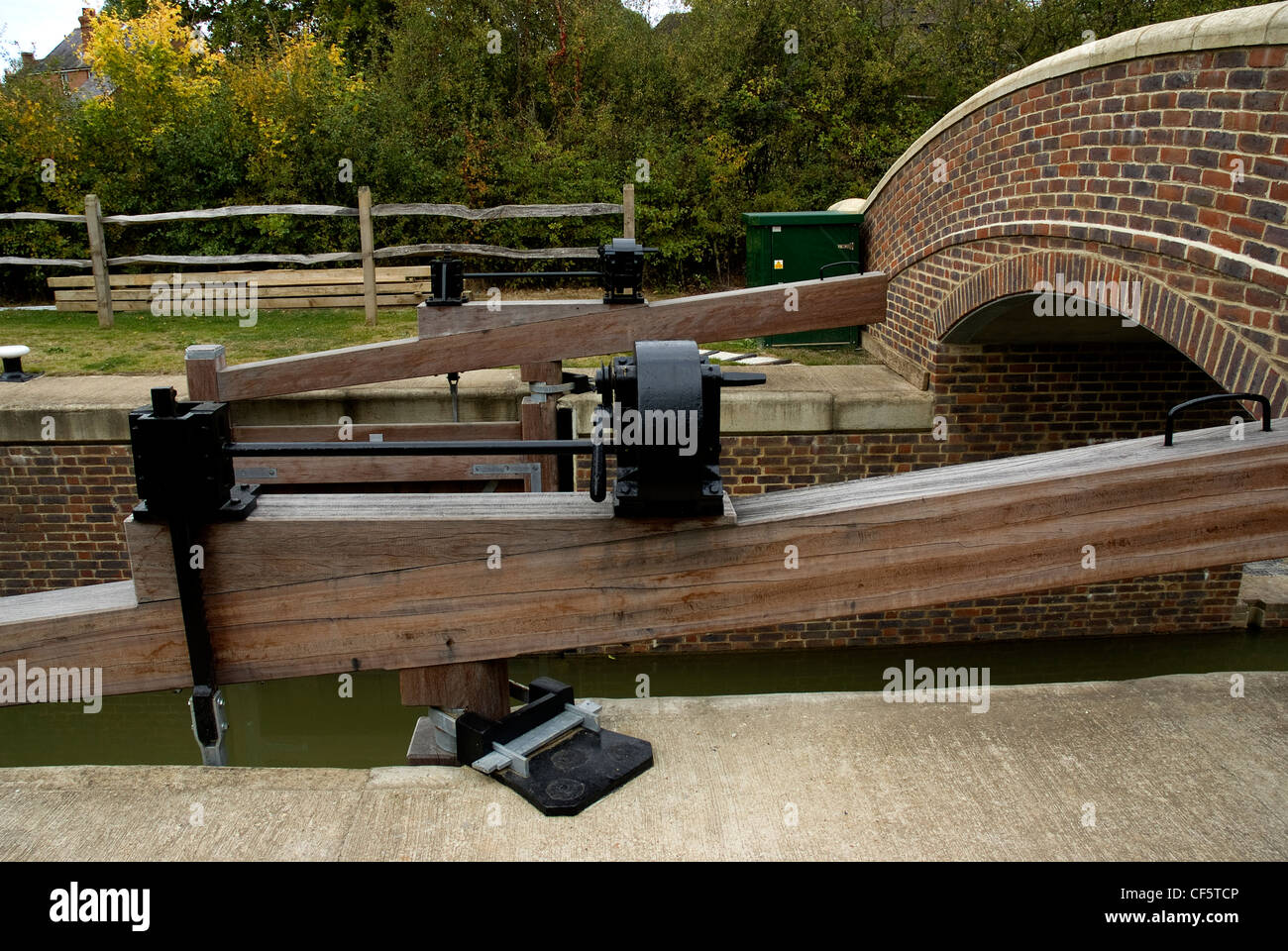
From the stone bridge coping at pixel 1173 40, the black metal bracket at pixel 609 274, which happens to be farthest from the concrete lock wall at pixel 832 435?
the stone bridge coping at pixel 1173 40

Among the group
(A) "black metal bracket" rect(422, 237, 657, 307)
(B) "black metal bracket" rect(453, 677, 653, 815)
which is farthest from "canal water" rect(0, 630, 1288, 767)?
(B) "black metal bracket" rect(453, 677, 653, 815)

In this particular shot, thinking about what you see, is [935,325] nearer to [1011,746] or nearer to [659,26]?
[1011,746]

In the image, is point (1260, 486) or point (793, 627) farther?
point (793, 627)

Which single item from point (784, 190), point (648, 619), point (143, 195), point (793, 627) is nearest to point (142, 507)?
point (648, 619)

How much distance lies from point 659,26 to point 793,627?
12.0 m

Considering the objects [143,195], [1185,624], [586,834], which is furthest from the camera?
[143,195]

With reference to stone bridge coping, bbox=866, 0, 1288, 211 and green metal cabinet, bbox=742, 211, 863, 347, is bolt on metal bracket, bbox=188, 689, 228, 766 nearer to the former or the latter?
stone bridge coping, bbox=866, 0, 1288, 211

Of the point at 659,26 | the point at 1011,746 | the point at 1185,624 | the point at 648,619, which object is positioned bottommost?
the point at 1185,624

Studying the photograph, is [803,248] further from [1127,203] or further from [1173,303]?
[1173,303]

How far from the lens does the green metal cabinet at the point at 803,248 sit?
31.2ft

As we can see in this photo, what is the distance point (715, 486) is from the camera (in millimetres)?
1932

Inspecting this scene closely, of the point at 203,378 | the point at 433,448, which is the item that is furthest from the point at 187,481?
the point at 203,378

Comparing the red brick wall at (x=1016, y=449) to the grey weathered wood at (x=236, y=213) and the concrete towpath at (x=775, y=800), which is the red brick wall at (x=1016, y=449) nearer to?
the concrete towpath at (x=775, y=800)

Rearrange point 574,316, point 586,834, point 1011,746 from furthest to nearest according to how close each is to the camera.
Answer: point 574,316 < point 1011,746 < point 586,834
